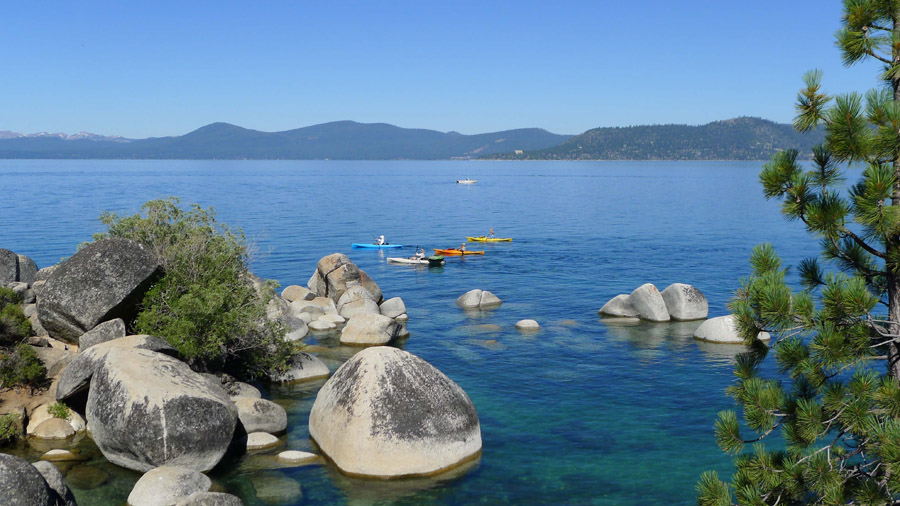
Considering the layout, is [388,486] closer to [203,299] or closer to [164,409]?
[164,409]

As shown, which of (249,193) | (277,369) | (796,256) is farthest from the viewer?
(249,193)

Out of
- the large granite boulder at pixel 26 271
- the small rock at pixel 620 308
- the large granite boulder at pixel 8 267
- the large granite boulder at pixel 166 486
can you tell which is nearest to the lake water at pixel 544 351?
the large granite boulder at pixel 166 486

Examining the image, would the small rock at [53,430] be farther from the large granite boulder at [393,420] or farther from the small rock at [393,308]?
the small rock at [393,308]

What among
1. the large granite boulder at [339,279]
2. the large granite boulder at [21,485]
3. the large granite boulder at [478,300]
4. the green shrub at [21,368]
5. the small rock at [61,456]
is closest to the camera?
the large granite boulder at [21,485]

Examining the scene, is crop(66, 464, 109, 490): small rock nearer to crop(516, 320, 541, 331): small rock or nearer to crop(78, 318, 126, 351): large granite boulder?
crop(78, 318, 126, 351): large granite boulder

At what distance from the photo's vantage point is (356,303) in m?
42.8

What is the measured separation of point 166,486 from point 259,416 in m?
5.36

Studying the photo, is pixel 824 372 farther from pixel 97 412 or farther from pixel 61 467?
pixel 61 467

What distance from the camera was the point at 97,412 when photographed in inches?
841

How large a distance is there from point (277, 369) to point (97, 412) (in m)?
9.62

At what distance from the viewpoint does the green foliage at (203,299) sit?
27.1m

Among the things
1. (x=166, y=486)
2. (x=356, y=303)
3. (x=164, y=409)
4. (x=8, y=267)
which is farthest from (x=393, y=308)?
(x=166, y=486)

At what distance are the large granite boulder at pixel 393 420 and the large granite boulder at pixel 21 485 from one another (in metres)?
7.86

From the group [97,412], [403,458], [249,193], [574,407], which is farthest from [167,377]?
[249,193]
